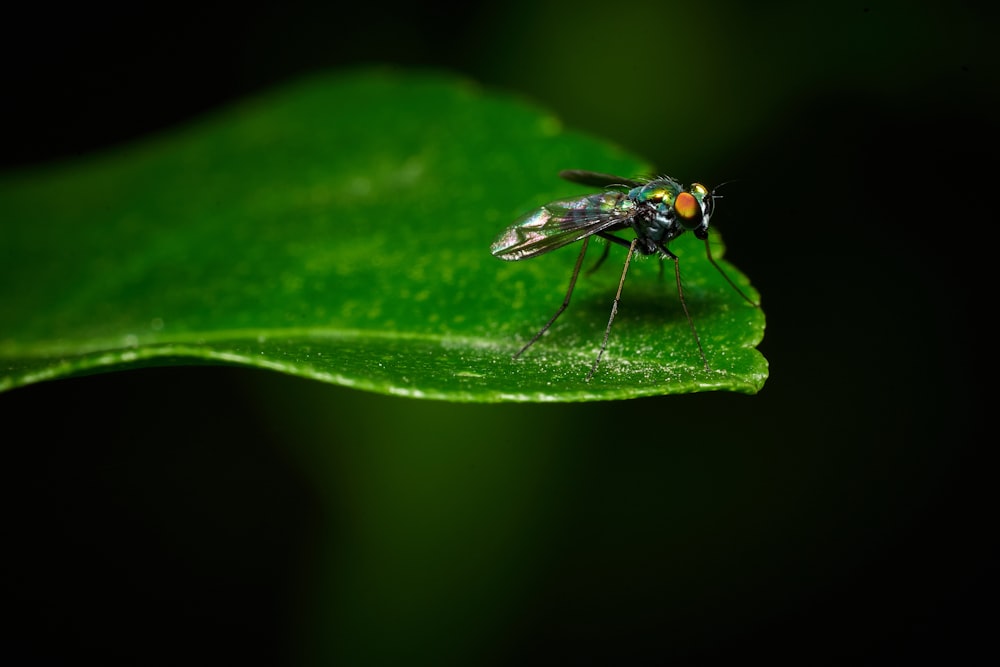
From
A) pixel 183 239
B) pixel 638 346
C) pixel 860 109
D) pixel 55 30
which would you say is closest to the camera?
pixel 638 346

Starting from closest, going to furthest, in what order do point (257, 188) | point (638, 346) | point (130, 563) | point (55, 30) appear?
point (638, 346) < point (257, 188) < point (130, 563) < point (55, 30)

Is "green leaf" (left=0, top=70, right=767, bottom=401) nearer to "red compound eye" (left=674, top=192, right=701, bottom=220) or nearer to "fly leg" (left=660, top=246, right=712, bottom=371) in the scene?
"fly leg" (left=660, top=246, right=712, bottom=371)

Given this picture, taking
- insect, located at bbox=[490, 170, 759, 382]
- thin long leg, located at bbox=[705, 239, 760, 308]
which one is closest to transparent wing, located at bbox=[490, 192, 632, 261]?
insect, located at bbox=[490, 170, 759, 382]

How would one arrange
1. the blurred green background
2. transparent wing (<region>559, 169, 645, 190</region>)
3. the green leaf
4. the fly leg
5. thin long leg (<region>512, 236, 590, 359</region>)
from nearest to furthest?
the green leaf, the fly leg, thin long leg (<region>512, 236, 590, 359</region>), transparent wing (<region>559, 169, 645, 190</region>), the blurred green background

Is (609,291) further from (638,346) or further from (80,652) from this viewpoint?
(80,652)

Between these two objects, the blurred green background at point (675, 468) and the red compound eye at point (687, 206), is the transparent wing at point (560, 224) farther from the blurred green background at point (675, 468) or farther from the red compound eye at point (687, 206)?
the blurred green background at point (675, 468)

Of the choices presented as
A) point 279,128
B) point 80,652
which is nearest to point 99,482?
point 80,652

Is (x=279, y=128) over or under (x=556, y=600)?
over
